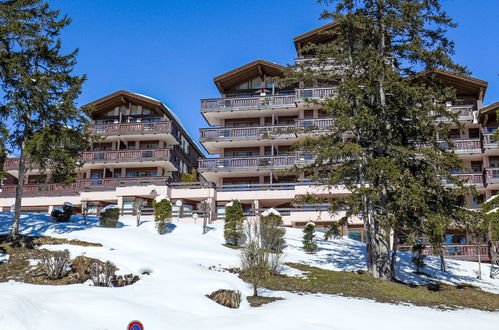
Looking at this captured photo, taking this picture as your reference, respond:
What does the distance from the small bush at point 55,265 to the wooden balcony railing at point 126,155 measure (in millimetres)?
24578

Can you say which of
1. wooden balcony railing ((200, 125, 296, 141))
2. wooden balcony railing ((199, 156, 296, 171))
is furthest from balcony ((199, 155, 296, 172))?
wooden balcony railing ((200, 125, 296, 141))

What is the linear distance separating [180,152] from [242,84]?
9158mm

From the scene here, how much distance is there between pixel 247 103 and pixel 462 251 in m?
20.4

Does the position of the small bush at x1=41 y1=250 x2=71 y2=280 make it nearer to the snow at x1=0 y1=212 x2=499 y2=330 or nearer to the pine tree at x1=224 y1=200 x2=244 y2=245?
the snow at x1=0 y1=212 x2=499 y2=330

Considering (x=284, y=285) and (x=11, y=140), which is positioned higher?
(x=11, y=140)

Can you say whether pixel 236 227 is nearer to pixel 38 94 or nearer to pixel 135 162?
pixel 38 94

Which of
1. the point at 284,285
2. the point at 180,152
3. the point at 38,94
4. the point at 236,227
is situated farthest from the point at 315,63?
the point at 180,152

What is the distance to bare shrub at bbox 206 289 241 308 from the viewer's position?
15.9 m

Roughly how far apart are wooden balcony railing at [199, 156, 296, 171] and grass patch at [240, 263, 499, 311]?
58.3 feet

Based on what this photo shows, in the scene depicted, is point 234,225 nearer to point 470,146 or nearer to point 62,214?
point 62,214

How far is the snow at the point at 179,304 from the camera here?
12.9 metres

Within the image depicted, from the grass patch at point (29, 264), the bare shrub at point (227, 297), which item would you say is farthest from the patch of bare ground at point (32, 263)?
the bare shrub at point (227, 297)

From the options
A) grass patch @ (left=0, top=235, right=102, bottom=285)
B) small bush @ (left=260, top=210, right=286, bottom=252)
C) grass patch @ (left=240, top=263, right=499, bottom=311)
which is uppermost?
small bush @ (left=260, top=210, right=286, bottom=252)

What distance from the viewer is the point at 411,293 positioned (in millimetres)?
20141
